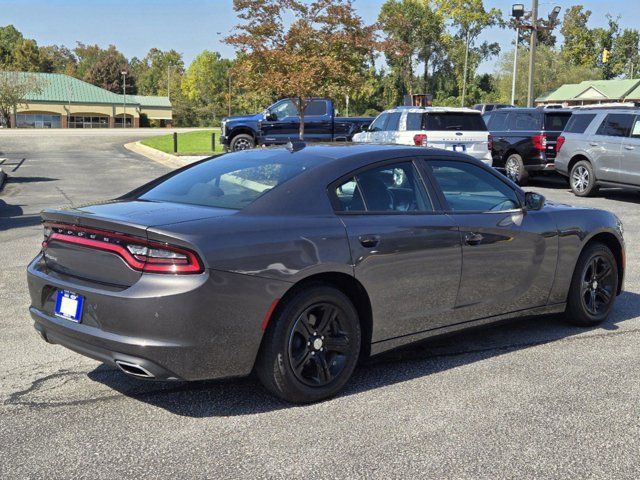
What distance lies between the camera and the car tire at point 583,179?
1614 centimetres

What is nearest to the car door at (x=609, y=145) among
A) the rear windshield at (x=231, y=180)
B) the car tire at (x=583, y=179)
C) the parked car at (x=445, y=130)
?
the car tire at (x=583, y=179)

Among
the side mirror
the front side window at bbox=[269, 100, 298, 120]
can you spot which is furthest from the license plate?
the front side window at bbox=[269, 100, 298, 120]

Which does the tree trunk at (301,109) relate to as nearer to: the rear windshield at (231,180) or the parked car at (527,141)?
the parked car at (527,141)

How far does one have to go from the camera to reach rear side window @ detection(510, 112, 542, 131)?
18.7 m

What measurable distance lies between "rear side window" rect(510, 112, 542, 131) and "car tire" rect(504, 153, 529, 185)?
766mm

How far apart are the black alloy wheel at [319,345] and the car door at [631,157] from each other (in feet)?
40.3

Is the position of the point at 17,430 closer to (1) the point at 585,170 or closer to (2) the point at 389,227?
(2) the point at 389,227

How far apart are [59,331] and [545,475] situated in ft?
8.89

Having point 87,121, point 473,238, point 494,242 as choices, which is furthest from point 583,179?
point 87,121

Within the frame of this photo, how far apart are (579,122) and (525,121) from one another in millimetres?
2486

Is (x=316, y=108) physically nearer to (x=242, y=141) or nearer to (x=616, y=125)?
(x=242, y=141)

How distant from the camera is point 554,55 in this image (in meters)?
104

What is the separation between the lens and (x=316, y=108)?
24.4 metres

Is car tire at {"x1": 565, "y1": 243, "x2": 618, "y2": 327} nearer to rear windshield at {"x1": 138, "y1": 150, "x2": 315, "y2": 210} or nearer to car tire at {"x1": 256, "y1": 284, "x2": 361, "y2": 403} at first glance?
car tire at {"x1": 256, "y1": 284, "x2": 361, "y2": 403}
